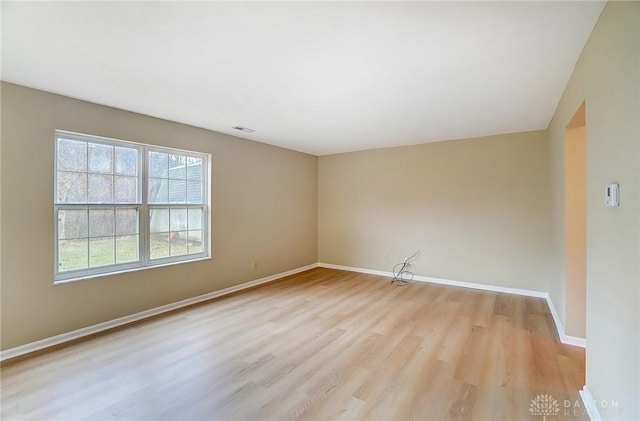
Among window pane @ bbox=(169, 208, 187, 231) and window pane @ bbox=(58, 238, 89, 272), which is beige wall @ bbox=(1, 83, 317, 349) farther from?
window pane @ bbox=(169, 208, 187, 231)

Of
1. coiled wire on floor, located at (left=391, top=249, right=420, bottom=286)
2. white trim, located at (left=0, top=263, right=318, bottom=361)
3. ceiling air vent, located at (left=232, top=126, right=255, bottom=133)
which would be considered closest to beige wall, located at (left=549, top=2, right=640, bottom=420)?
coiled wire on floor, located at (left=391, top=249, right=420, bottom=286)

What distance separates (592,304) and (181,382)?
288 cm

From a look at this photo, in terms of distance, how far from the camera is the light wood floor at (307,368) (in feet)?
6.04

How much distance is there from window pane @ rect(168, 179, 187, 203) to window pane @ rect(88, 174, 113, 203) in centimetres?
69

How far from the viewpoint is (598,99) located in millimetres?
1687

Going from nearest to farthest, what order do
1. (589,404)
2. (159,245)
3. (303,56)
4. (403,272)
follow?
(589,404) → (303,56) → (159,245) → (403,272)

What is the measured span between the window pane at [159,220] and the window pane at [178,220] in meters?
0.06

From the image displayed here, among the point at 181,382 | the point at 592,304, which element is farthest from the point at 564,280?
the point at 181,382

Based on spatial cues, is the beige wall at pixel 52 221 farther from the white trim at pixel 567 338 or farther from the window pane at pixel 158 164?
the white trim at pixel 567 338

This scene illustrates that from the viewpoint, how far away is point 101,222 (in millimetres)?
3092

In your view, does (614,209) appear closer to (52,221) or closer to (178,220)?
(178,220)

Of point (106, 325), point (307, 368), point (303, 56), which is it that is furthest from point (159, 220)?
point (303, 56)

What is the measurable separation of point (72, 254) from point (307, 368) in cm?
267

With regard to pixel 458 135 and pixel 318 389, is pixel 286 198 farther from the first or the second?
pixel 318 389
